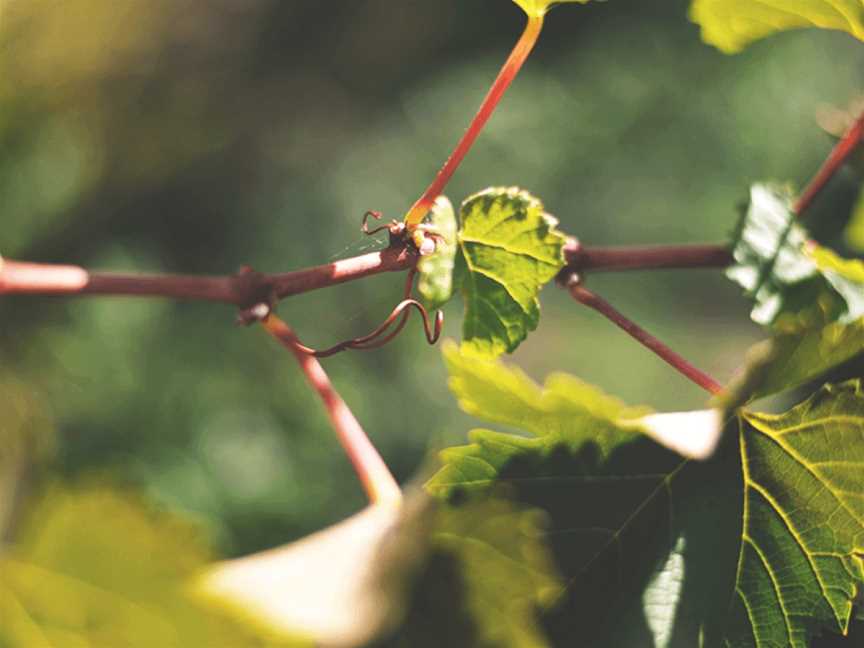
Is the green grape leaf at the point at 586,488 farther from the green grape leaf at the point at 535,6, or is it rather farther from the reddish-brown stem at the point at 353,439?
the green grape leaf at the point at 535,6

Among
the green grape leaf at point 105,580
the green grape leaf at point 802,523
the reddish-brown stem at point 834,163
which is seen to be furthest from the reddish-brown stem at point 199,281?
the reddish-brown stem at point 834,163

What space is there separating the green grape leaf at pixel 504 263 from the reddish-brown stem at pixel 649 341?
6 cm

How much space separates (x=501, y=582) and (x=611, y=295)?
2.45m

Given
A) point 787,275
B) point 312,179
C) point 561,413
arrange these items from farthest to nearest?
1. point 312,179
2. point 787,275
3. point 561,413

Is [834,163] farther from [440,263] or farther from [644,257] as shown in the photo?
[440,263]

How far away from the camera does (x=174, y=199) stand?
2.68 metres

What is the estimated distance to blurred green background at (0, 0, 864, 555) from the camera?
207cm

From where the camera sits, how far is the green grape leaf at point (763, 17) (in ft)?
1.92

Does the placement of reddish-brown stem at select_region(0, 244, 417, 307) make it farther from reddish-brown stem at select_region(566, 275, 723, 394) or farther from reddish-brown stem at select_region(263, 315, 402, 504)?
reddish-brown stem at select_region(566, 275, 723, 394)

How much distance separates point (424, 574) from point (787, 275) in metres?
0.34

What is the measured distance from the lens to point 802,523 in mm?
490

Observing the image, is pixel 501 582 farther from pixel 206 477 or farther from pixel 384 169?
pixel 384 169

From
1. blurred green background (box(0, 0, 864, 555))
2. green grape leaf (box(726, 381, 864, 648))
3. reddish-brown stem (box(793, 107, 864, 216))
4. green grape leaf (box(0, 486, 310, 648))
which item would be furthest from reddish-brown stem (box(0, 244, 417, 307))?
blurred green background (box(0, 0, 864, 555))

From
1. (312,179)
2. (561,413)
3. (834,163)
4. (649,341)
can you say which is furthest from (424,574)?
(312,179)
